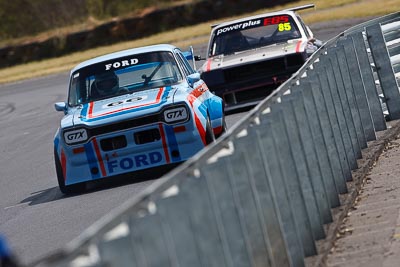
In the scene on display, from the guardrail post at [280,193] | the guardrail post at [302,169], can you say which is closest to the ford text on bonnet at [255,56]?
the guardrail post at [302,169]

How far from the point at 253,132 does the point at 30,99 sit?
1012 inches

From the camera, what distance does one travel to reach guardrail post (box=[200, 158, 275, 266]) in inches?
225

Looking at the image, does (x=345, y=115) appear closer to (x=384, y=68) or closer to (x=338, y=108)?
(x=338, y=108)

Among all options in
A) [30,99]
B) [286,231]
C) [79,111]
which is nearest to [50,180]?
[79,111]

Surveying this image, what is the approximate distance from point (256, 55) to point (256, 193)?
1191 centimetres

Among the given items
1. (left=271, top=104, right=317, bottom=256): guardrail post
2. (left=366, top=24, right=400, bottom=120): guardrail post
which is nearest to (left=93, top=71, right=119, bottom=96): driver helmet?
(left=366, top=24, right=400, bottom=120): guardrail post

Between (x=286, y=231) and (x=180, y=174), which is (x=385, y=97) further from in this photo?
(x=180, y=174)

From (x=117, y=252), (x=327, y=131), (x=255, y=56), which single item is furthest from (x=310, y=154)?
(x=255, y=56)

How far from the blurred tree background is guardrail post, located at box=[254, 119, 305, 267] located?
60.7 metres

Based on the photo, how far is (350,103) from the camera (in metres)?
11.1

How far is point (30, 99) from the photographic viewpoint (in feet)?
105

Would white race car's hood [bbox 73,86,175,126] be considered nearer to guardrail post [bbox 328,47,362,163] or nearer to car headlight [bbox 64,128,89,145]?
car headlight [bbox 64,128,89,145]

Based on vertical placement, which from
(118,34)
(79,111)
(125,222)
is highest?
(118,34)

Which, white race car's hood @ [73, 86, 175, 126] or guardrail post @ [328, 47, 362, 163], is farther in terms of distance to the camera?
white race car's hood @ [73, 86, 175, 126]
